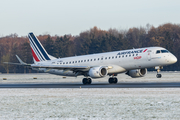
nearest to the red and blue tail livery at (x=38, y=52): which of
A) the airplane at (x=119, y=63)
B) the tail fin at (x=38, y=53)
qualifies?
the tail fin at (x=38, y=53)

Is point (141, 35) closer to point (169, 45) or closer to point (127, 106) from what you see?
point (169, 45)

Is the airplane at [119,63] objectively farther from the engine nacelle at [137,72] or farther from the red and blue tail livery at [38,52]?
the red and blue tail livery at [38,52]

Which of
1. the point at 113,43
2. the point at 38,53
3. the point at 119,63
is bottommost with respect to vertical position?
the point at 119,63

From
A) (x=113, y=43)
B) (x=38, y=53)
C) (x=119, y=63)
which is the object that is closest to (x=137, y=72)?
(x=119, y=63)

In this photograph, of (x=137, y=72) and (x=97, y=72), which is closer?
(x=97, y=72)

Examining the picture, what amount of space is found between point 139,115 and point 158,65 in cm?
2429

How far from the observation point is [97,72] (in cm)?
3634

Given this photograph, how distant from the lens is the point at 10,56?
480 ft

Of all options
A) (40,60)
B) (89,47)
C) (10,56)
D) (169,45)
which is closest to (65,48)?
A: (89,47)

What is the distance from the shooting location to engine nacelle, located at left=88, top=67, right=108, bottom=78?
36344mm

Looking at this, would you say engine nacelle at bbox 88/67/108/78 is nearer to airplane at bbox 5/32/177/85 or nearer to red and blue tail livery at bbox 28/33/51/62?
airplane at bbox 5/32/177/85

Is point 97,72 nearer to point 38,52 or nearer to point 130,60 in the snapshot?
point 130,60

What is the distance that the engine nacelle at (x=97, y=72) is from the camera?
119 feet

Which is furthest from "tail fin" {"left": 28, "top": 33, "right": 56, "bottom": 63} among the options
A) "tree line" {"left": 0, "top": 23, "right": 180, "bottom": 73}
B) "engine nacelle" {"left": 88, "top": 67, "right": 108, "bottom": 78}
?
"tree line" {"left": 0, "top": 23, "right": 180, "bottom": 73}
